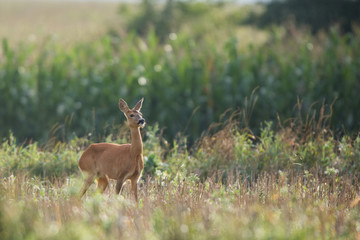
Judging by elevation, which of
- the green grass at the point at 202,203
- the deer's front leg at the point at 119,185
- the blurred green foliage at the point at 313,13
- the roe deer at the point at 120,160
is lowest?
the green grass at the point at 202,203

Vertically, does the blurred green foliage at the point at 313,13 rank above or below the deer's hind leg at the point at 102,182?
above

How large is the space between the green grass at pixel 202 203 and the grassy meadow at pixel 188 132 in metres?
0.02

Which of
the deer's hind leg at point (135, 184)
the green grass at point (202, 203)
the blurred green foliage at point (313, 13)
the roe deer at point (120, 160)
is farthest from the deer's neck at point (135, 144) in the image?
the blurred green foliage at point (313, 13)

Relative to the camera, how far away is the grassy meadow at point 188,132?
14.3 feet

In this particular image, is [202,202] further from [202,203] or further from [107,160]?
[107,160]

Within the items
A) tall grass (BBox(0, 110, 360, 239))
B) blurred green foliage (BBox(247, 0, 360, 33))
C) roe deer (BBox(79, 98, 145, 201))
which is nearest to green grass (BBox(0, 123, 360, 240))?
tall grass (BBox(0, 110, 360, 239))

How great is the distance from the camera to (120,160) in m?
5.11

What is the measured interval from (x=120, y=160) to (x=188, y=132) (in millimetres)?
5946

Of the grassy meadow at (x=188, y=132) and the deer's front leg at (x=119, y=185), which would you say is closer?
the grassy meadow at (x=188, y=132)

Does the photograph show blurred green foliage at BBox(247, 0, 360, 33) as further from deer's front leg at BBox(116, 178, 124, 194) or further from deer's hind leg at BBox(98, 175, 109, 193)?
deer's front leg at BBox(116, 178, 124, 194)

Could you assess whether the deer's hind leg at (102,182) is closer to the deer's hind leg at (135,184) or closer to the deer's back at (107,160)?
the deer's back at (107,160)

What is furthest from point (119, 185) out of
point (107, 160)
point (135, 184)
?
point (107, 160)

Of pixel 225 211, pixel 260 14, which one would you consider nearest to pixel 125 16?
pixel 260 14

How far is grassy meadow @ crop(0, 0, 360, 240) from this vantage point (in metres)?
4.37
